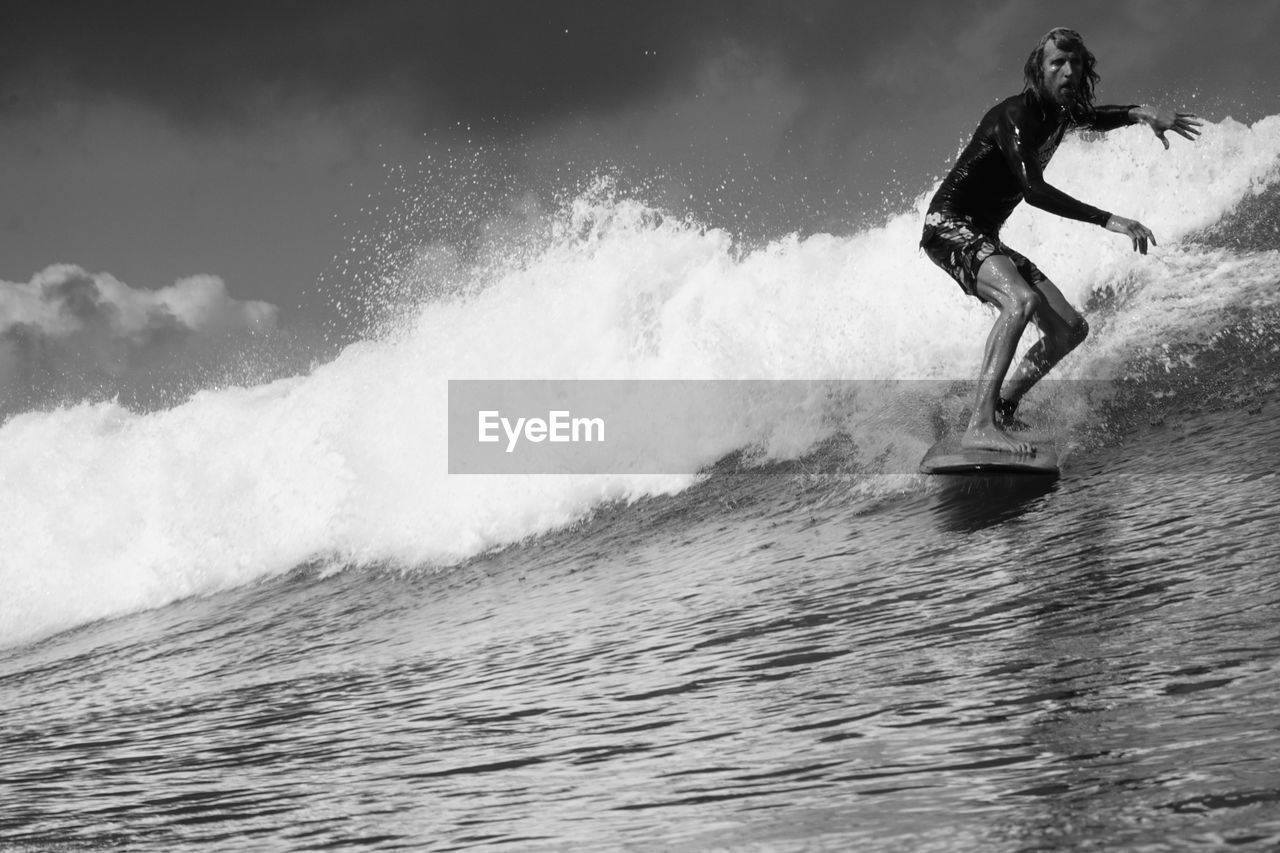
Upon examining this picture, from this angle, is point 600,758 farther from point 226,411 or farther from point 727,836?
point 226,411

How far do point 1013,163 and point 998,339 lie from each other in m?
0.80

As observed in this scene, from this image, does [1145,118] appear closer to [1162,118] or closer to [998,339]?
[1162,118]

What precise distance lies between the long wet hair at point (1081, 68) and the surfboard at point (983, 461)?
1.61 meters

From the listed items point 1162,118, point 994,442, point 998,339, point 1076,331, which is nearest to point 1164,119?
point 1162,118

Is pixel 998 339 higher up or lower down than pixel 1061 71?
lower down

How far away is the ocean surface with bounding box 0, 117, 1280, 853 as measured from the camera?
2.35m

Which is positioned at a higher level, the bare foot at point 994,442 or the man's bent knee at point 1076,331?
the man's bent knee at point 1076,331

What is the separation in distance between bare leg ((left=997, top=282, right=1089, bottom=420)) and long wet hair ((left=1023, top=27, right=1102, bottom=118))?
2.77 ft

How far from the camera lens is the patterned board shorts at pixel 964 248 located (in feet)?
19.1

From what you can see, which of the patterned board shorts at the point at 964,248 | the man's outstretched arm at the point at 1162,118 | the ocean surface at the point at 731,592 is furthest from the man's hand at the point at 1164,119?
the ocean surface at the point at 731,592

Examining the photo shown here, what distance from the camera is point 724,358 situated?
397 inches

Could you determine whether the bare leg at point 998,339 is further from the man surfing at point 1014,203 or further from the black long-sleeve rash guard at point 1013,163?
the black long-sleeve rash guard at point 1013,163

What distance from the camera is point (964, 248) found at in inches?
231

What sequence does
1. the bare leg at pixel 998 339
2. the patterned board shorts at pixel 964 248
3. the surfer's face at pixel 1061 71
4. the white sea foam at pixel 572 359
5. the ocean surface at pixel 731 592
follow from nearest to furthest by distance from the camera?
the ocean surface at pixel 731 592 < the surfer's face at pixel 1061 71 < the bare leg at pixel 998 339 < the patterned board shorts at pixel 964 248 < the white sea foam at pixel 572 359
